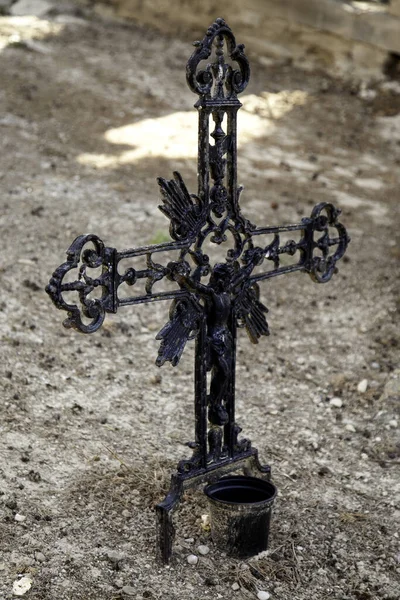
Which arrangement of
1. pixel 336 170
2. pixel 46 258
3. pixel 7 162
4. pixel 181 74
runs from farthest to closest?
pixel 181 74
pixel 336 170
pixel 7 162
pixel 46 258

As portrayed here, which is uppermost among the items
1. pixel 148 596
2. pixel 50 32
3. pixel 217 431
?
pixel 50 32

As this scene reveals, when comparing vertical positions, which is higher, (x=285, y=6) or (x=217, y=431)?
(x=285, y=6)

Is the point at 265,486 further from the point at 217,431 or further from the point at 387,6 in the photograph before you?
the point at 387,6

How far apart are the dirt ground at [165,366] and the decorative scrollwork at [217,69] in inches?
74.6

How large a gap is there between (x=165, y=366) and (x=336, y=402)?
108 centimetres

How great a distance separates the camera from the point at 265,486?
427 centimetres

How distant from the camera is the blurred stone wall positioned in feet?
37.2

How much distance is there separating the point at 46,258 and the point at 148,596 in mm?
3484

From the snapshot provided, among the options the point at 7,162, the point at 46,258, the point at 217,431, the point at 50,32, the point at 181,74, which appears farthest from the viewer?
the point at 50,32

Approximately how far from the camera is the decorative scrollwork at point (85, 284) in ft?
11.5

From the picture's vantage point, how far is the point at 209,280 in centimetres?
414

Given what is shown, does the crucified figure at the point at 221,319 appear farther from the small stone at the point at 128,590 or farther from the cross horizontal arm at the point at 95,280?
the small stone at the point at 128,590

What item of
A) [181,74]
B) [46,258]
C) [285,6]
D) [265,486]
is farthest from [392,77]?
[265,486]

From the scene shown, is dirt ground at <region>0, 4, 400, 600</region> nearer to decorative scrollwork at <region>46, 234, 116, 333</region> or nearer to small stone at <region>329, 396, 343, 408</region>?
small stone at <region>329, 396, 343, 408</region>
